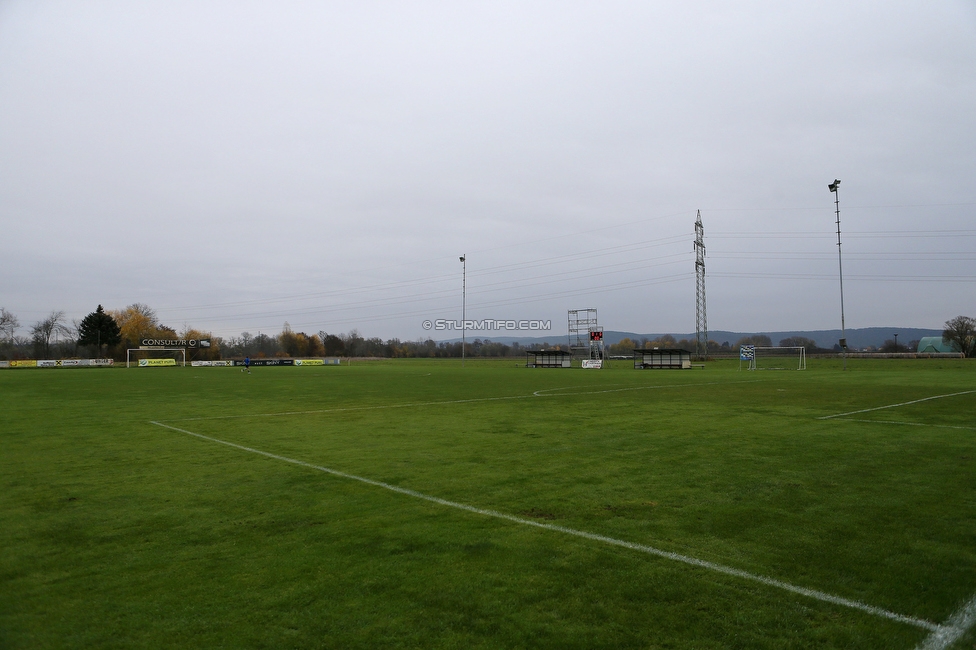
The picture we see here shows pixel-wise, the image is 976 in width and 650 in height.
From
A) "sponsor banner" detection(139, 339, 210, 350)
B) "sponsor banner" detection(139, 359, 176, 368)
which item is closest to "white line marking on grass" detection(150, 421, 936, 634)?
"sponsor banner" detection(139, 359, 176, 368)

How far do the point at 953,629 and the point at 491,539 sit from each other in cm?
297

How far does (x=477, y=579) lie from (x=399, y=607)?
→ 62 centimetres

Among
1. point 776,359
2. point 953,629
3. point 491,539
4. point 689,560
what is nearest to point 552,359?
point 776,359

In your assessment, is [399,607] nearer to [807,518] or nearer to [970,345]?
[807,518]

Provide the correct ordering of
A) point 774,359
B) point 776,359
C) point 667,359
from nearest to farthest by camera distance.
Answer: point 667,359, point 776,359, point 774,359

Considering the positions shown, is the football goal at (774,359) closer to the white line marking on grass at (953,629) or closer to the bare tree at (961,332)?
the bare tree at (961,332)

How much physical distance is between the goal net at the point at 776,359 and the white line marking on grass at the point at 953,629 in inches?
1782

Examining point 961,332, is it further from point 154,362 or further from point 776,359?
point 154,362

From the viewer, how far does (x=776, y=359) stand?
5597 cm

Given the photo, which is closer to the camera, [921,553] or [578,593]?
[578,593]

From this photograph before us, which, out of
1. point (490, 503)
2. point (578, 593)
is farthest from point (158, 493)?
point (578, 593)

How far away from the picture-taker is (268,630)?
10.9 feet

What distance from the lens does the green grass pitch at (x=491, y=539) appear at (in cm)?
337

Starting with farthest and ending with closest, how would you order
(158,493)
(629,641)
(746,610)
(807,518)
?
(158,493)
(807,518)
(746,610)
(629,641)
